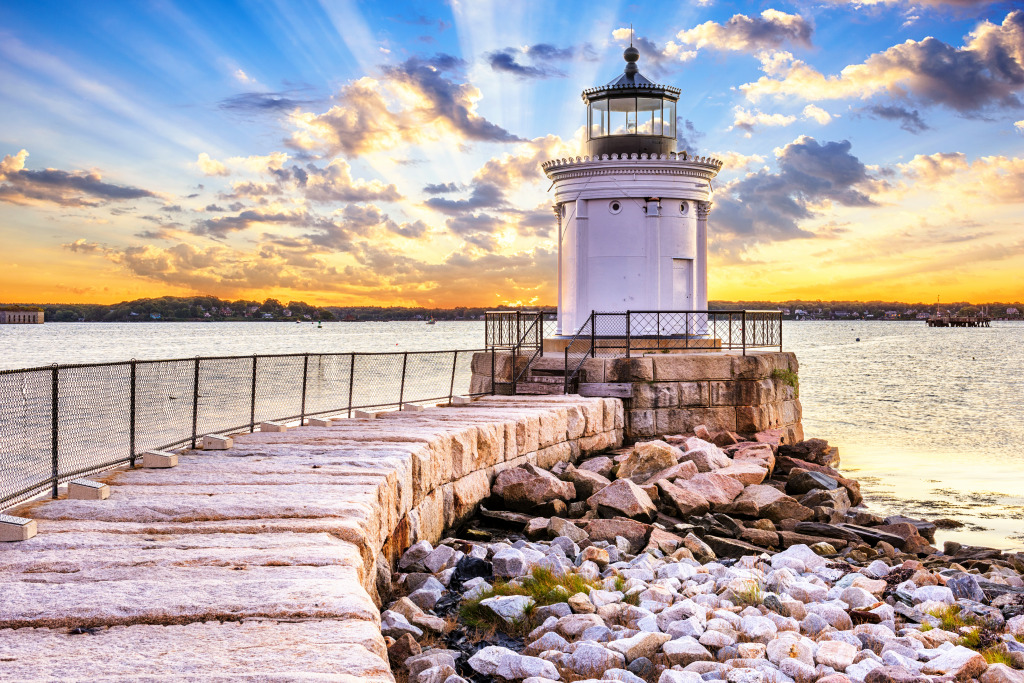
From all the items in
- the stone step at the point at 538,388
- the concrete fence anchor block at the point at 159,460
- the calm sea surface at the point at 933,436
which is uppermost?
the stone step at the point at 538,388

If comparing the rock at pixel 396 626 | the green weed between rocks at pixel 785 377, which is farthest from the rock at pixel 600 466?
the rock at pixel 396 626

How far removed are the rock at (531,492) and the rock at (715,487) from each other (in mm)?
1754

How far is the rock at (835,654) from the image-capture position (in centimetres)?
567

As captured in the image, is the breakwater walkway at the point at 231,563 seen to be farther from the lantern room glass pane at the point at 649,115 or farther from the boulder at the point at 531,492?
the lantern room glass pane at the point at 649,115

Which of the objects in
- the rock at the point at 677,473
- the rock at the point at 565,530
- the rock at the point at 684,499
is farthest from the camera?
the rock at the point at 677,473

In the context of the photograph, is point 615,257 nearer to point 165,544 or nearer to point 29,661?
point 165,544

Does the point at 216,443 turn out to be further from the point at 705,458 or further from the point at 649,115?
the point at 649,115

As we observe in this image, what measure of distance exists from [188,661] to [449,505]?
5671mm

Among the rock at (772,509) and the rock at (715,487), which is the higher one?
the rock at (715,487)

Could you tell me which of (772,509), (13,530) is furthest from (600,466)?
(13,530)

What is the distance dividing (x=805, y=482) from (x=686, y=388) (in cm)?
336

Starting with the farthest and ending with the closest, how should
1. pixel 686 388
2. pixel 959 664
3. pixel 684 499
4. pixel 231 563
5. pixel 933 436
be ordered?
pixel 933 436 < pixel 686 388 < pixel 684 499 < pixel 959 664 < pixel 231 563

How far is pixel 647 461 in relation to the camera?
12.2 metres

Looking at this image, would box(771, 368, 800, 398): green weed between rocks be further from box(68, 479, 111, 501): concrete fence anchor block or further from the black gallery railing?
box(68, 479, 111, 501): concrete fence anchor block
